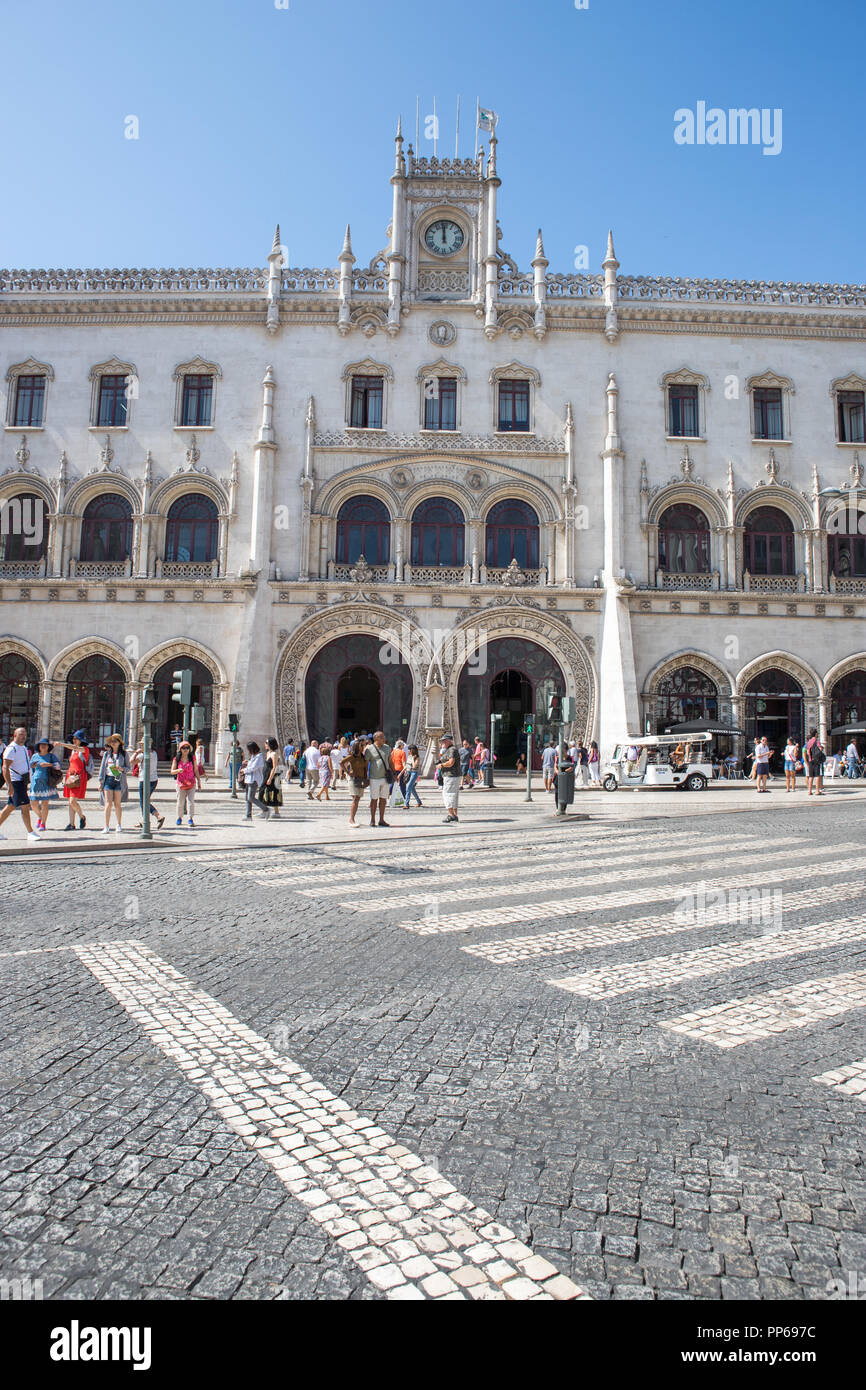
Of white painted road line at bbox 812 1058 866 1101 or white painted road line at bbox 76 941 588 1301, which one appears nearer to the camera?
white painted road line at bbox 76 941 588 1301

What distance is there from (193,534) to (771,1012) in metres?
28.9

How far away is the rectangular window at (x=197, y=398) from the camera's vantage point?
31.1m

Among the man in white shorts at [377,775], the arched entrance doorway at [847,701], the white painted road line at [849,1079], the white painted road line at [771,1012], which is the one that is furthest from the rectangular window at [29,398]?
the white painted road line at [849,1079]

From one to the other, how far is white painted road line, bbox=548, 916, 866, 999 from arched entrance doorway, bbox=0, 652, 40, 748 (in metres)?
28.4

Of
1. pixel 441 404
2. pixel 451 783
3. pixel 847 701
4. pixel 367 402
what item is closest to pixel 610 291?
pixel 441 404

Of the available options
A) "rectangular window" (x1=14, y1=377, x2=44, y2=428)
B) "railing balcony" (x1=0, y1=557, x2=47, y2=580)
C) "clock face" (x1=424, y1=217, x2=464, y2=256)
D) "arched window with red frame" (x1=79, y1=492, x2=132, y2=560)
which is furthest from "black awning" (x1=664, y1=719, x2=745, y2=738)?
"rectangular window" (x1=14, y1=377, x2=44, y2=428)

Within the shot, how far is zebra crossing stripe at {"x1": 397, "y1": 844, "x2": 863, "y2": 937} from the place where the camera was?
24.2 feet

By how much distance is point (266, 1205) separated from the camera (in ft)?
9.77

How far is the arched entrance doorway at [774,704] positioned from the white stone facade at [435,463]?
1.15 feet

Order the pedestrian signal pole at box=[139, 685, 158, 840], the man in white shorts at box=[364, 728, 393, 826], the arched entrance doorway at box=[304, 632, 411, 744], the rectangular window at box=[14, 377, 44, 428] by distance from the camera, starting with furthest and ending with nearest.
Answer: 1. the rectangular window at box=[14, 377, 44, 428]
2. the arched entrance doorway at box=[304, 632, 411, 744]
3. the man in white shorts at box=[364, 728, 393, 826]
4. the pedestrian signal pole at box=[139, 685, 158, 840]

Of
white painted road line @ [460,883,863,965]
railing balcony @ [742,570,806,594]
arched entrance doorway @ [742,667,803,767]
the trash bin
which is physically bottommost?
white painted road line @ [460,883,863,965]

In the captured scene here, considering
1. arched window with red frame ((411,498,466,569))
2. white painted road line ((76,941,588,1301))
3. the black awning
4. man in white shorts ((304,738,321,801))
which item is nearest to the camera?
white painted road line ((76,941,588,1301))

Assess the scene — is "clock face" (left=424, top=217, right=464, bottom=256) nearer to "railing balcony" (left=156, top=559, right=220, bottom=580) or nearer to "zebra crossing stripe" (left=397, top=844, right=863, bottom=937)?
"railing balcony" (left=156, top=559, right=220, bottom=580)

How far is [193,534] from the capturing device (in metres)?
30.7
